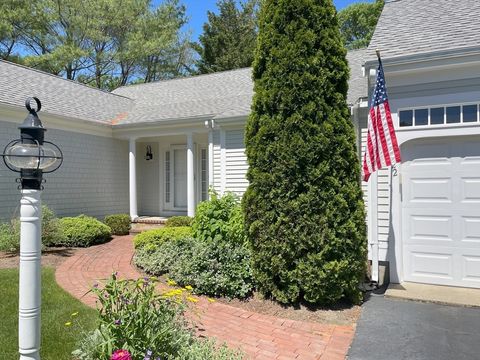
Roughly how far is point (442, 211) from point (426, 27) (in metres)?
3.26

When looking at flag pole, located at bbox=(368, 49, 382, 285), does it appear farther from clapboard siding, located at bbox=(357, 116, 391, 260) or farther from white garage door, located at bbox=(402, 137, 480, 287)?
white garage door, located at bbox=(402, 137, 480, 287)

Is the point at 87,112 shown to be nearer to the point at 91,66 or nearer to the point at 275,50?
the point at 275,50

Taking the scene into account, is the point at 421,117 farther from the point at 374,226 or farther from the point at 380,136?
the point at 374,226

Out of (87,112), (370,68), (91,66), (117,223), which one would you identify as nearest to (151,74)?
(91,66)

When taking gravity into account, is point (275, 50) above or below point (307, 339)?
above

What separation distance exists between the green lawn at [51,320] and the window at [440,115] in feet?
17.2

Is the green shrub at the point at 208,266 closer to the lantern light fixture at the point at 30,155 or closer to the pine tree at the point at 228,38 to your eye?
the lantern light fixture at the point at 30,155

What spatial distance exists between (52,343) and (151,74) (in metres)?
26.1

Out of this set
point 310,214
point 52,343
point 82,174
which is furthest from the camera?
point 82,174

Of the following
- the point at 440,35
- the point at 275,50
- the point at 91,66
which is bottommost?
the point at 275,50

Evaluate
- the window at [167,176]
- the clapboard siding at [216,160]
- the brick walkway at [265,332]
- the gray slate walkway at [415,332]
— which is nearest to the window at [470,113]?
the gray slate walkway at [415,332]

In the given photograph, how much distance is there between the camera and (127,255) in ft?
25.2

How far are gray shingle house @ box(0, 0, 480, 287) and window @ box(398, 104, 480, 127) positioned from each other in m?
0.01

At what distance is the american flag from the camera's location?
17.1ft
